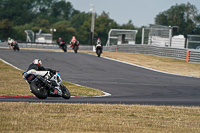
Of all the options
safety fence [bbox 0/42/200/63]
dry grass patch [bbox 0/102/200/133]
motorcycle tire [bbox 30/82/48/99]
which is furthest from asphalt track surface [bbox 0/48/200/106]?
safety fence [bbox 0/42/200/63]

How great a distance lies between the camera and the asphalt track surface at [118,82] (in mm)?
13148

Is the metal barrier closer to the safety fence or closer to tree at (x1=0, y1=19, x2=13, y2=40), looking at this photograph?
the safety fence

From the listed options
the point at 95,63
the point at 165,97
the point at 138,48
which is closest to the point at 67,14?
the point at 138,48

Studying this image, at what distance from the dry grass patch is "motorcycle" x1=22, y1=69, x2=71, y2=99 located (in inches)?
50.9

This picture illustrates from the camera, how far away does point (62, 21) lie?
137500 mm

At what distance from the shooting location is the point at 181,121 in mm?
9234

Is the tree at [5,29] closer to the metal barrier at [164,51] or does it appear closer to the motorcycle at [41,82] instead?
the metal barrier at [164,51]

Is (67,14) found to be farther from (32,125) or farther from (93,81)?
(32,125)

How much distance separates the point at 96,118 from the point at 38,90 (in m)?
3.32

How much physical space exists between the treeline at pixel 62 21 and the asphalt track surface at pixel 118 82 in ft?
224

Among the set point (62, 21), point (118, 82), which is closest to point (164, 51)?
point (118, 82)

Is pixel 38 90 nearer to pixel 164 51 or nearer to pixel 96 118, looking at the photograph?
pixel 96 118

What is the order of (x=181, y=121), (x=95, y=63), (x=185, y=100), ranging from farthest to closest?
(x=95, y=63), (x=185, y=100), (x=181, y=121)

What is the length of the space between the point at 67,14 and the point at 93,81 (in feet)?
446
